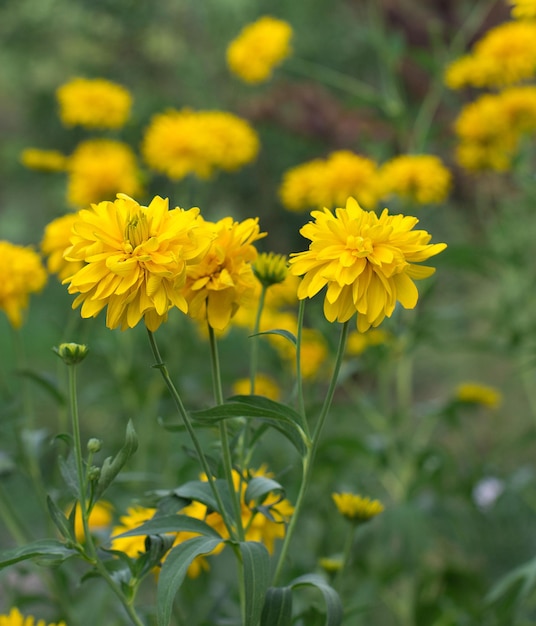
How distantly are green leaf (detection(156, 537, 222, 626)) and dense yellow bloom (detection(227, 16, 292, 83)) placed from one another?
1416mm

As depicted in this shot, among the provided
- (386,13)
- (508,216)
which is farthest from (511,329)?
(386,13)

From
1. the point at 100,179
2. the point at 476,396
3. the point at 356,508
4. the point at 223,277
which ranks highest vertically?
the point at 223,277

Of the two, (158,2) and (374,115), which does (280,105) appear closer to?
(374,115)

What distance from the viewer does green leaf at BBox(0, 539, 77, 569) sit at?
0.66 metres

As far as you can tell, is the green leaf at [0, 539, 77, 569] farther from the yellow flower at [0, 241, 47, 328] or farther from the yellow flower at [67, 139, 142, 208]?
the yellow flower at [67, 139, 142, 208]

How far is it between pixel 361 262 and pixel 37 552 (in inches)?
12.5

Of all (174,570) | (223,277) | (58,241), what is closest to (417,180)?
(58,241)

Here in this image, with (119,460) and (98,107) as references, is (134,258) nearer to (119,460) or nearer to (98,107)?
(119,460)

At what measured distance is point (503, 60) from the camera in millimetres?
1749

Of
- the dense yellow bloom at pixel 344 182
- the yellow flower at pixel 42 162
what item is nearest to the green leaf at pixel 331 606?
the dense yellow bloom at pixel 344 182

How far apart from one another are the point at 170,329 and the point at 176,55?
386 cm

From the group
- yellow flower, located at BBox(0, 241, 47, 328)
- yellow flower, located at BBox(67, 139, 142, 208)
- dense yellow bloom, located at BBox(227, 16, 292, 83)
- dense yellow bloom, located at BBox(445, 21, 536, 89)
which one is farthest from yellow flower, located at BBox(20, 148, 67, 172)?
dense yellow bloom, located at BBox(445, 21, 536, 89)

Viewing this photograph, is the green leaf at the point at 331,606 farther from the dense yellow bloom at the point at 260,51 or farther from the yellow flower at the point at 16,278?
the dense yellow bloom at the point at 260,51

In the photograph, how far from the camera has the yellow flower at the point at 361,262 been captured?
2.12ft
